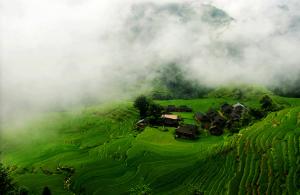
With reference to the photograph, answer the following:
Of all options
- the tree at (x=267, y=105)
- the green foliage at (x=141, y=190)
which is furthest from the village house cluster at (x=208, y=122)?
the green foliage at (x=141, y=190)

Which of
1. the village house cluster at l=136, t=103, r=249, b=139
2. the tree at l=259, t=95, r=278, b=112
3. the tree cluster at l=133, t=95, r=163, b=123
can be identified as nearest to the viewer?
the village house cluster at l=136, t=103, r=249, b=139

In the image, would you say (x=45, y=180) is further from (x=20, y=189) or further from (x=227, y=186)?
(x=227, y=186)

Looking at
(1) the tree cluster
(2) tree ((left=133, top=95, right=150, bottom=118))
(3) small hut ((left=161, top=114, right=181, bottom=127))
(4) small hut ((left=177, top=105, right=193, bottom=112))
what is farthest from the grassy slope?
(4) small hut ((left=177, top=105, right=193, bottom=112))

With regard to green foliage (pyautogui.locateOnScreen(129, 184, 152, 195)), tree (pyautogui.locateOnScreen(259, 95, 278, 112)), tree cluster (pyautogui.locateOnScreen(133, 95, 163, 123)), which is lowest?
green foliage (pyautogui.locateOnScreen(129, 184, 152, 195))

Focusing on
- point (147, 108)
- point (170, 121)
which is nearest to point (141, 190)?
point (170, 121)

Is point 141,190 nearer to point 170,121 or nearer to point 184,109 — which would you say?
point 170,121

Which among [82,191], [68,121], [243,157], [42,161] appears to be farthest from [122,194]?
[68,121]

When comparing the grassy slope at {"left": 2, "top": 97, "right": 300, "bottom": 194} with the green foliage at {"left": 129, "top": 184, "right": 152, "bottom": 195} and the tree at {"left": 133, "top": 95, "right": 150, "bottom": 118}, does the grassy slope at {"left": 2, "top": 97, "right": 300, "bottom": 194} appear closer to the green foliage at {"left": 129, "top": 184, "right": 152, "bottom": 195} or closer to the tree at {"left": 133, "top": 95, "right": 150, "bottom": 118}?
the green foliage at {"left": 129, "top": 184, "right": 152, "bottom": 195}

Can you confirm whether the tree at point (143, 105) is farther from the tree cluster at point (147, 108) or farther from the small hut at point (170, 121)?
the small hut at point (170, 121)
